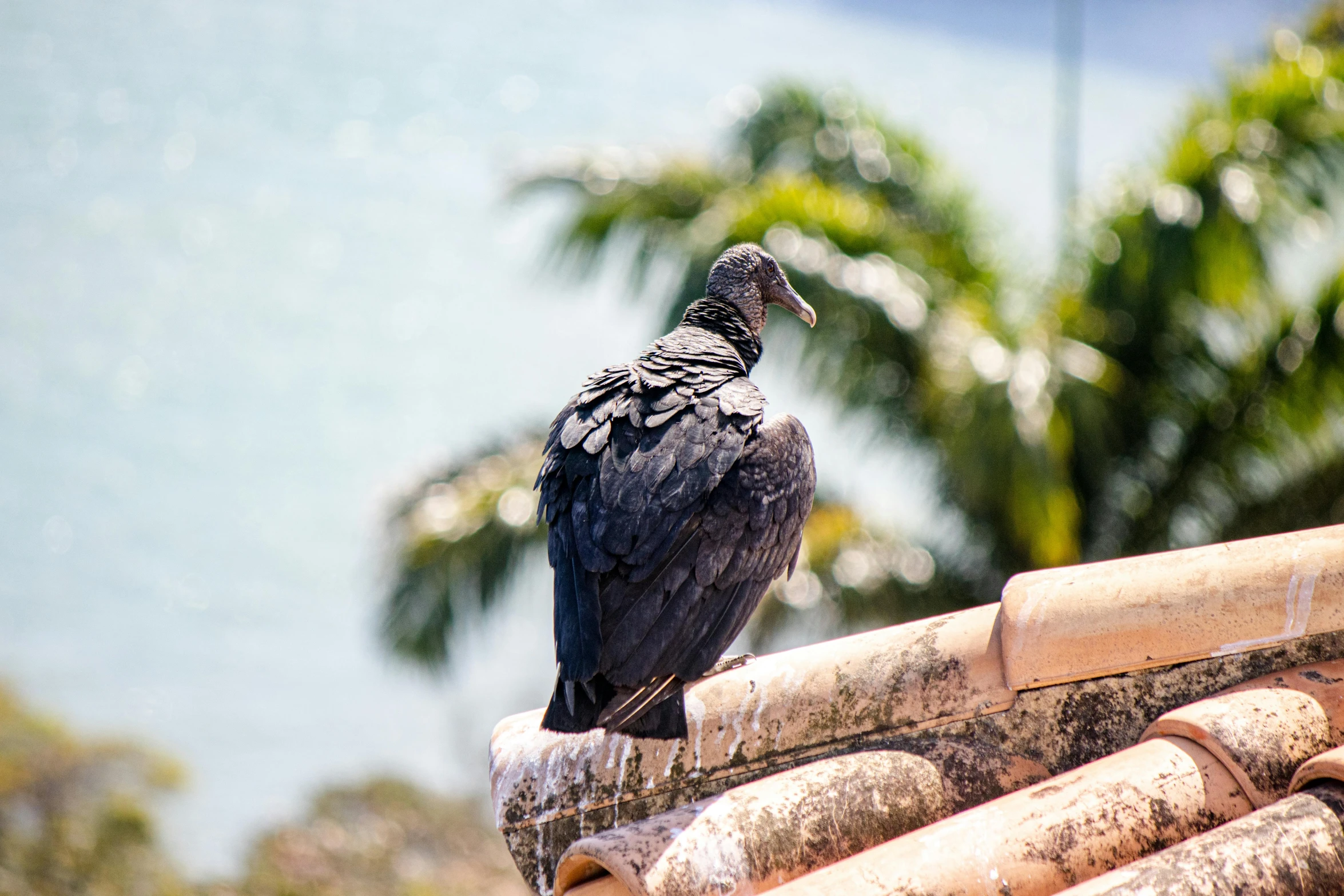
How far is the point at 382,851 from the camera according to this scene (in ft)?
58.4

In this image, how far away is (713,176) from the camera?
7320 mm

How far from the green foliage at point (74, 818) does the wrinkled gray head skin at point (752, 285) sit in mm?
15718

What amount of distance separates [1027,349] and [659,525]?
4.44 metres

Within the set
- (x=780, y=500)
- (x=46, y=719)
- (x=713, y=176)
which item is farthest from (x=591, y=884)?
(x=46, y=719)

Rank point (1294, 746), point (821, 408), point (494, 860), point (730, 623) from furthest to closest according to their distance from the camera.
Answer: point (494, 860) < point (821, 408) < point (730, 623) < point (1294, 746)

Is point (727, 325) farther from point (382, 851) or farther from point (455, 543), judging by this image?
point (382, 851)

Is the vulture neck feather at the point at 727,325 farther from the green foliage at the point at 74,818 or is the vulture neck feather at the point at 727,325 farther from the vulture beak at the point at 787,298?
the green foliage at the point at 74,818

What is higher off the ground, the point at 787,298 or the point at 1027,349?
the point at 1027,349

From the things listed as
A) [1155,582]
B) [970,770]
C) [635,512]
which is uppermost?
[635,512]

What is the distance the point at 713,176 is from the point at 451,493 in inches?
102

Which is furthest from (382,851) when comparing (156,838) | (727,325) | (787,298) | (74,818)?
(727,325)

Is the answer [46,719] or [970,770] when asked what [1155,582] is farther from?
[46,719]

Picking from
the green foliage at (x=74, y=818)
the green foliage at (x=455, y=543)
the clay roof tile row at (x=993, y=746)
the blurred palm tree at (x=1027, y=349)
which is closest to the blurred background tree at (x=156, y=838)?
the green foliage at (x=74, y=818)

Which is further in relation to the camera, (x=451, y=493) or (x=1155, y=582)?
(x=451, y=493)
